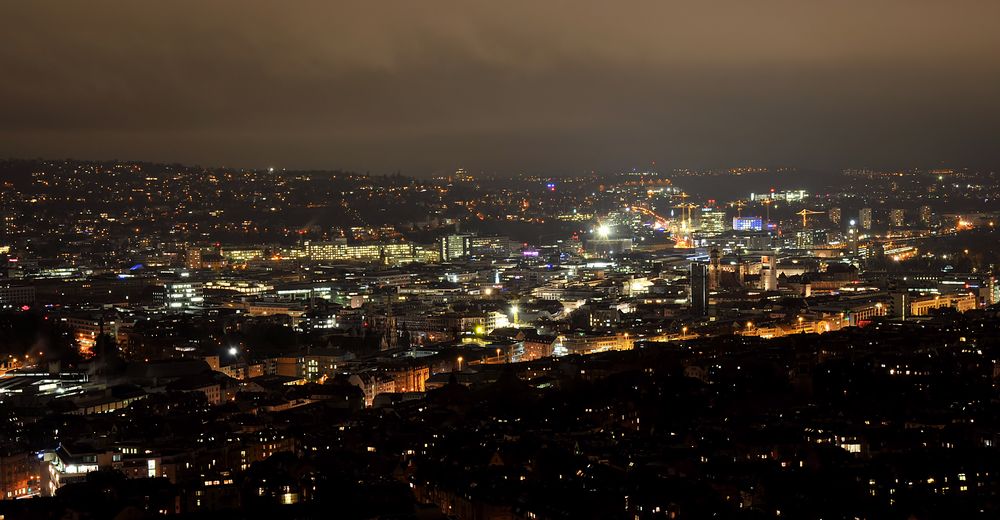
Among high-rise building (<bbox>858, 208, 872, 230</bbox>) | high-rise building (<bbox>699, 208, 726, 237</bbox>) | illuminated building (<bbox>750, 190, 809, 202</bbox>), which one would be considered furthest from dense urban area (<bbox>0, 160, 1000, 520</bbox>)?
illuminated building (<bbox>750, 190, 809, 202</bbox>)

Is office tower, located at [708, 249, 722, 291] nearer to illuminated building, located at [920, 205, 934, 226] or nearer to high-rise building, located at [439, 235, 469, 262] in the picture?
high-rise building, located at [439, 235, 469, 262]

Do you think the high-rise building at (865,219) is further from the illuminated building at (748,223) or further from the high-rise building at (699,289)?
the high-rise building at (699,289)

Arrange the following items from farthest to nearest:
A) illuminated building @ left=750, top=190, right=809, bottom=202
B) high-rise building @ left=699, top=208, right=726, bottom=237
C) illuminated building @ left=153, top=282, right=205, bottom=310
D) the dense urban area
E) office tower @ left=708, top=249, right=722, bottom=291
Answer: illuminated building @ left=750, top=190, right=809, bottom=202
high-rise building @ left=699, top=208, right=726, bottom=237
office tower @ left=708, top=249, right=722, bottom=291
illuminated building @ left=153, top=282, right=205, bottom=310
the dense urban area

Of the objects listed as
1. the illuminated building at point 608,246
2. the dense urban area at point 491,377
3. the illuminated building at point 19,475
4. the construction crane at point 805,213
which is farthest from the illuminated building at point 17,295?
the construction crane at point 805,213

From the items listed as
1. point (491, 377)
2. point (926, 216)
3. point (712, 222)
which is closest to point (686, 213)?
point (712, 222)

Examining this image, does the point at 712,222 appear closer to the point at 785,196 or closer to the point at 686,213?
the point at 686,213

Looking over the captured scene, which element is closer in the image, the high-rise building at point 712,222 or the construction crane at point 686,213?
the high-rise building at point 712,222
